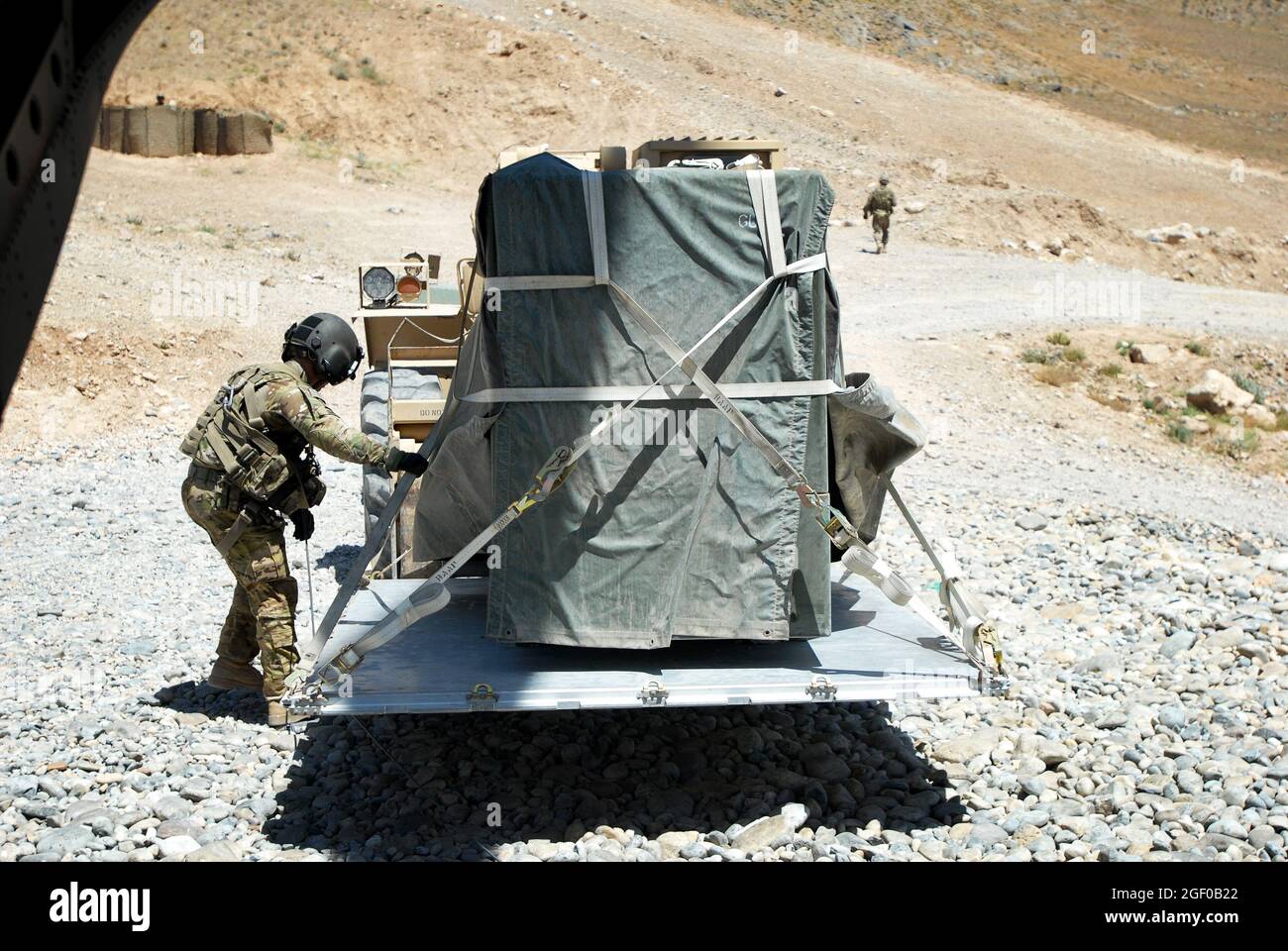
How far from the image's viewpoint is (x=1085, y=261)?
2511 cm

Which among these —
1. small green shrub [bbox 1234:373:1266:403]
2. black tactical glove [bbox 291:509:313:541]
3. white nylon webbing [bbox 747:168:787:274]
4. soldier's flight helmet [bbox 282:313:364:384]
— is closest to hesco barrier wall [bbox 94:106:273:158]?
small green shrub [bbox 1234:373:1266:403]

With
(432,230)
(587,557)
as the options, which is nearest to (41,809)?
(587,557)

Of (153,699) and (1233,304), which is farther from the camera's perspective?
(1233,304)

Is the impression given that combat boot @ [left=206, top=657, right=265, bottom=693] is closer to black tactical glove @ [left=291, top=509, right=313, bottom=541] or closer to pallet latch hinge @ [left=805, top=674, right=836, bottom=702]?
black tactical glove @ [left=291, top=509, right=313, bottom=541]

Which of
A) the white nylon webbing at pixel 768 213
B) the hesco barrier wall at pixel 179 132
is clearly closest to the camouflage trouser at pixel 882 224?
the hesco barrier wall at pixel 179 132

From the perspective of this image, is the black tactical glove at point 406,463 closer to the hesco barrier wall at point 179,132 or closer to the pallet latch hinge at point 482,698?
the pallet latch hinge at point 482,698

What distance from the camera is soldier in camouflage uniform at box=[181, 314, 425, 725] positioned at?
213 inches

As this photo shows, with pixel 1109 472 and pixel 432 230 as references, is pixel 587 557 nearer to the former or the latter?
pixel 1109 472

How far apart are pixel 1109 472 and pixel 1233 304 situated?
10191 mm

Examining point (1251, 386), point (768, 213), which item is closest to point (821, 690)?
point (768, 213)

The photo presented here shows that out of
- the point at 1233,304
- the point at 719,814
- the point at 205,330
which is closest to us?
the point at 719,814

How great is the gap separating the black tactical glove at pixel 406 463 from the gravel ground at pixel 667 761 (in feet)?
4.38

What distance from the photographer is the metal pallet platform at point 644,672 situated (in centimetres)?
456

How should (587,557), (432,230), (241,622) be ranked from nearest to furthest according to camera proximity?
(587,557) → (241,622) → (432,230)
